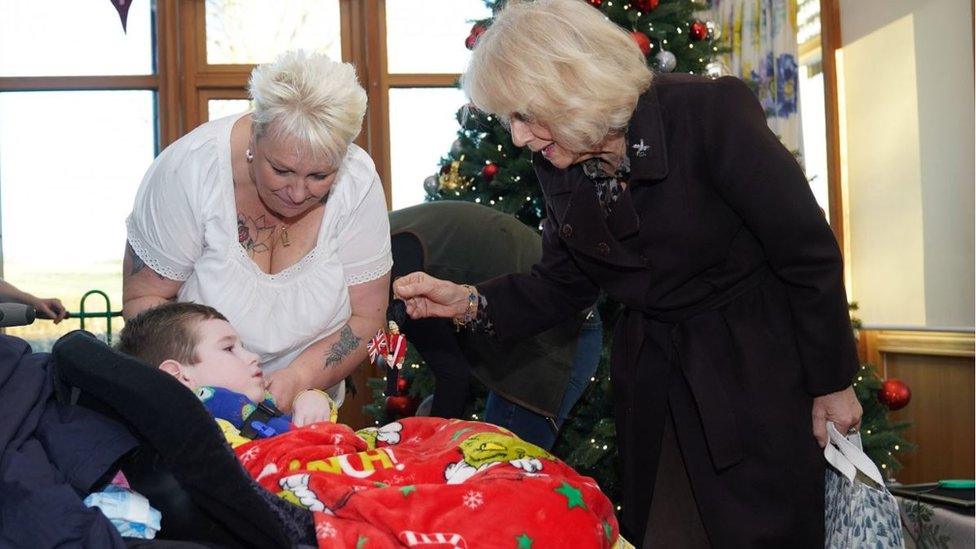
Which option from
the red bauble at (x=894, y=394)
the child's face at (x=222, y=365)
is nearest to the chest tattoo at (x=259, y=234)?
the child's face at (x=222, y=365)

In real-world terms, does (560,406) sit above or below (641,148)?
below

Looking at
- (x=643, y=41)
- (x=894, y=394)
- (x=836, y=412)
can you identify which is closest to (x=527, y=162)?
(x=643, y=41)

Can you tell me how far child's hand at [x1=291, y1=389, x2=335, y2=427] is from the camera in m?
1.84

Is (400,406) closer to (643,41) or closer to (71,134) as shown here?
(643,41)

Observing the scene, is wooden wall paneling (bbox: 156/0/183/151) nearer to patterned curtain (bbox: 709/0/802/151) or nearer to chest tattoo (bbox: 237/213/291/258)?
patterned curtain (bbox: 709/0/802/151)

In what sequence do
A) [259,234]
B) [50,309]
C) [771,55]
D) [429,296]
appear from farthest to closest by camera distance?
[771,55] → [50,309] → [259,234] → [429,296]

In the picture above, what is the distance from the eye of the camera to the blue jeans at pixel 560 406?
282 centimetres

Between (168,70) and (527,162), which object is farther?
(168,70)

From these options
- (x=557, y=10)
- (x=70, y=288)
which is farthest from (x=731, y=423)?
(x=70, y=288)

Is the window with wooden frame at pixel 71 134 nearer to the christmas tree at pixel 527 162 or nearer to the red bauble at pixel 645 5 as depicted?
the christmas tree at pixel 527 162

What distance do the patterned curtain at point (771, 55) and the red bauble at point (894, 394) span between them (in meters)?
1.60

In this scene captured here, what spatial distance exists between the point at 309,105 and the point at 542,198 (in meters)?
2.10

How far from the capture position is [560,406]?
9.22 feet

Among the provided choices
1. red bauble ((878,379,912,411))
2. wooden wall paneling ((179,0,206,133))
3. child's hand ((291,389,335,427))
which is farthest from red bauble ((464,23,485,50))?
wooden wall paneling ((179,0,206,133))
